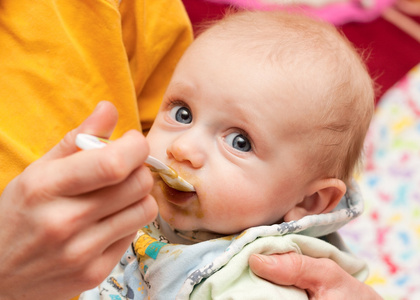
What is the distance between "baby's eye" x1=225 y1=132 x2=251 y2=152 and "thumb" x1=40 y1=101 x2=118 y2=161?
0.29 m

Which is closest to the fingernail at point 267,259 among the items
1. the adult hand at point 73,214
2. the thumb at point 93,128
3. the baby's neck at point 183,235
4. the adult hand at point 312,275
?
the adult hand at point 312,275

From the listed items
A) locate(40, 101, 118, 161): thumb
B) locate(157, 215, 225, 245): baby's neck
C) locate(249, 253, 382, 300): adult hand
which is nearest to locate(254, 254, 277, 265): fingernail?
locate(249, 253, 382, 300): adult hand

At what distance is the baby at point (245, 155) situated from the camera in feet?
3.14

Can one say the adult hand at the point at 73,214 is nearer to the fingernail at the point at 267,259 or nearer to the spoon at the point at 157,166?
the spoon at the point at 157,166

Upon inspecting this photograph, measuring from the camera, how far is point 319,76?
3.37ft

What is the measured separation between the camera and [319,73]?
1029 mm

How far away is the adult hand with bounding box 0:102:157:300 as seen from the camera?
2.20ft

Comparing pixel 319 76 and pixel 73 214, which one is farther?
pixel 319 76

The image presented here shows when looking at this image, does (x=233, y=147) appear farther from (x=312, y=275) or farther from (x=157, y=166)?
(x=312, y=275)

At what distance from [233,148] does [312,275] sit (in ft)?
0.96

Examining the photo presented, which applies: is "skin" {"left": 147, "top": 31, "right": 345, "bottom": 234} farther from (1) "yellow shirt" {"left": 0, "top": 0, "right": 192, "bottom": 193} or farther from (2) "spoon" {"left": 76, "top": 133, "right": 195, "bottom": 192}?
(1) "yellow shirt" {"left": 0, "top": 0, "right": 192, "bottom": 193}

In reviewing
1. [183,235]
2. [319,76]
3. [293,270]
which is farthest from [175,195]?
[319,76]

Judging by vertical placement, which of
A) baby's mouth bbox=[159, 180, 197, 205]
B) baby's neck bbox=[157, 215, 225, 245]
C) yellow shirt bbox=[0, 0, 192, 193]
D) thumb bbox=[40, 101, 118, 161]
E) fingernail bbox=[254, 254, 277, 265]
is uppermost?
thumb bbox=[40, 101, 118, 161]

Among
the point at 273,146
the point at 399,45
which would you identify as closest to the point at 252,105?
the point at 273,146
